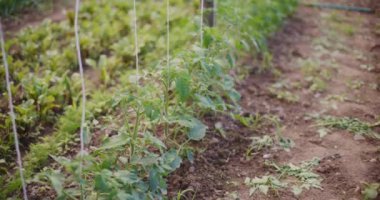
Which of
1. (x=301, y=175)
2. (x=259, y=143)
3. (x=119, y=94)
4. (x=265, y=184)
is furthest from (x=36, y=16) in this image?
(x=301, y=175)

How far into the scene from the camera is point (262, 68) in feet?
13.8

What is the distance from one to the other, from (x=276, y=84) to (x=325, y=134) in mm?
912

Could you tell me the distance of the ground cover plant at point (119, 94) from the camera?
230cm

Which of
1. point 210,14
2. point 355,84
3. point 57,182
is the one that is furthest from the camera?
point 355,84

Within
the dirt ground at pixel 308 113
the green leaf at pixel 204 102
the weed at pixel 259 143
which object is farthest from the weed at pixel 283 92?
the green leaf at pixel 204 102

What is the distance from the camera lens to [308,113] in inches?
140

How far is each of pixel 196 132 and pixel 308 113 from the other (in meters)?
1.34

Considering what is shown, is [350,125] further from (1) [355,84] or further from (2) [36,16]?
(2) [36,16]

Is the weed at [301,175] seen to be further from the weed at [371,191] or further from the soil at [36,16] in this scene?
the soil at [36,16]

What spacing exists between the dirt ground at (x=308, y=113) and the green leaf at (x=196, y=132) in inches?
10.8

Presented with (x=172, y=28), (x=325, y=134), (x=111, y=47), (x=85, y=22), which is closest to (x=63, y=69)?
(x=111, y=47)

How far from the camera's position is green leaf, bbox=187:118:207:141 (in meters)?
2.66

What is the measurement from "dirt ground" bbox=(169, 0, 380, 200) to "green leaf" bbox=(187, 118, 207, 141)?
275mm

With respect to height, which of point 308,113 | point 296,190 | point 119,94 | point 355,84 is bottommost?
point 296,190
